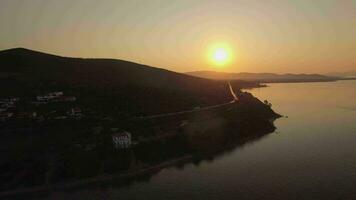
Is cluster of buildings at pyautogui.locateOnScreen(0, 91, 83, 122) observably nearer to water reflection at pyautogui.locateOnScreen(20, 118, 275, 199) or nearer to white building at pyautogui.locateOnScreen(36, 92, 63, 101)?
white building at pyautogui.locateOnScreen(36, 92, 63, 101)

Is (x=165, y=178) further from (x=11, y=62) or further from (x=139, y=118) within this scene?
(x=11, y=62)

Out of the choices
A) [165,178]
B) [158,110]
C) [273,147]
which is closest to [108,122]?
[158,110]

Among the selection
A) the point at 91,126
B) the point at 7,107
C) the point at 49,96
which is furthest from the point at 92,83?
the point at 91,126

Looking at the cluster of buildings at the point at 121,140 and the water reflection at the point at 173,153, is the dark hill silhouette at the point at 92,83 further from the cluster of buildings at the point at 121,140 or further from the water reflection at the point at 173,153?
the cluster of buildings at the point at 121,140

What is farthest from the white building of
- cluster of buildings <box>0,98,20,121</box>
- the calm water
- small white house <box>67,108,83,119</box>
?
the calm water

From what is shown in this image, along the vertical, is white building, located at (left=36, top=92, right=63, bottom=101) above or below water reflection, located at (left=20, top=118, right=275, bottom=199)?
above

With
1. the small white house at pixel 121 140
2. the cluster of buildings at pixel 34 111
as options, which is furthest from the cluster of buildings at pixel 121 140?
the cluster of buildings at pixel 34 111
